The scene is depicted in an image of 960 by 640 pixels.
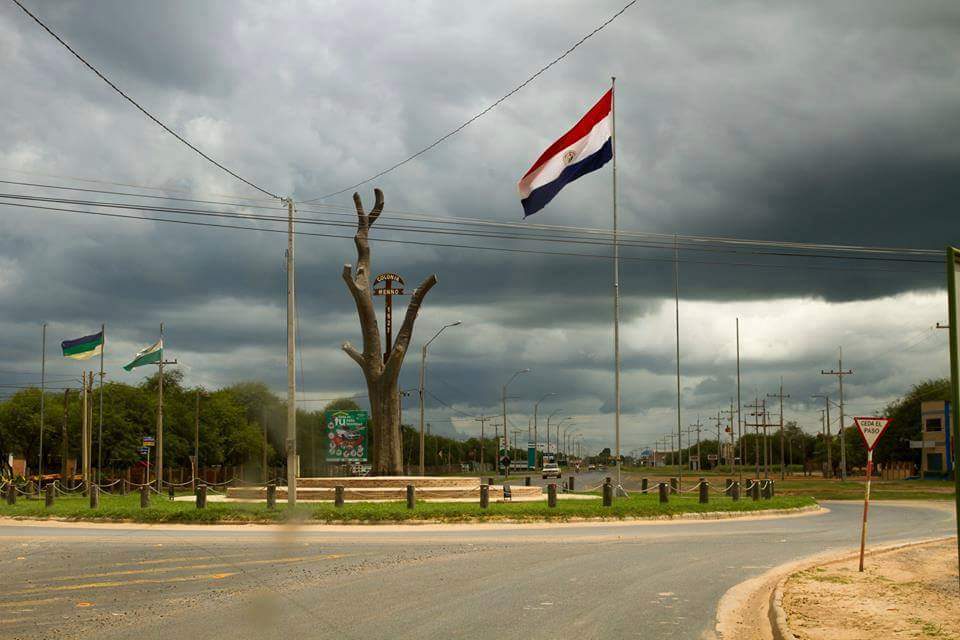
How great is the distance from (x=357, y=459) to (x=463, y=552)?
183ft

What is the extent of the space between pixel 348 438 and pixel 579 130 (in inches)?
1759

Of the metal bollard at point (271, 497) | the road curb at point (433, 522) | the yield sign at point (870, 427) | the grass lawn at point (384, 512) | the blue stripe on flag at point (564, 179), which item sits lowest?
the road curb at point (433, 522)

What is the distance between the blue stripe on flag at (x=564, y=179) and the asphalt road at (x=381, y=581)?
9997 mm

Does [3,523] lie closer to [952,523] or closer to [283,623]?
[283,623]

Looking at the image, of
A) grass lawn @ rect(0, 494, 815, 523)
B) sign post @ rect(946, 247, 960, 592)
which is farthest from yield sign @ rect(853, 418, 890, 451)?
grass lawn @ rect(0, 494, 815, 523)

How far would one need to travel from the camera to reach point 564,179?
31.1 m

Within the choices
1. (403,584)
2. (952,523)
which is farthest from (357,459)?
(403,584)

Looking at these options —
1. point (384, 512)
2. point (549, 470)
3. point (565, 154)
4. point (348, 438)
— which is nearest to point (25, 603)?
point (384, 512)

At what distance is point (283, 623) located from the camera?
36.8 ft

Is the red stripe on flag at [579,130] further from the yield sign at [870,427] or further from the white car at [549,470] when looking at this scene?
the white car at [549,470]

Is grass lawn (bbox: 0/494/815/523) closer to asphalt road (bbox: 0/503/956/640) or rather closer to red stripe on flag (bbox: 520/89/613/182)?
asphalt road (bbox: 0/503/956/640)

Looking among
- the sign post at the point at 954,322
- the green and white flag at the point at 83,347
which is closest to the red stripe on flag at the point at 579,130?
the sign post at the point at 954,322

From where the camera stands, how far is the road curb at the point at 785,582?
11.1 m

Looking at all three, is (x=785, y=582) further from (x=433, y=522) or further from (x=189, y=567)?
(x=433, y=522)
